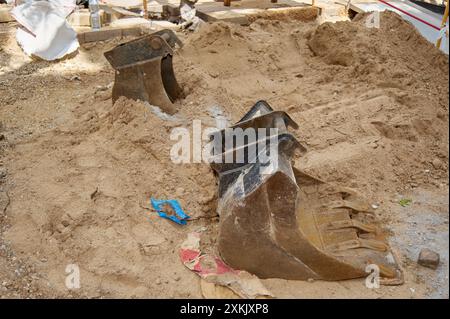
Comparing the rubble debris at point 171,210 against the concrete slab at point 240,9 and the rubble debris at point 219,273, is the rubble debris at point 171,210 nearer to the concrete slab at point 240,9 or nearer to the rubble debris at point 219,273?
the rubble debris at point 219,273

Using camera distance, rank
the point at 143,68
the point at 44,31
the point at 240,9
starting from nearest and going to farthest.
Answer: the point at 143,68, the point at 44,31, the point at 240,9

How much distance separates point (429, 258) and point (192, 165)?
186cm

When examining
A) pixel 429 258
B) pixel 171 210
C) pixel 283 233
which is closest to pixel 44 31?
pixel 171 210

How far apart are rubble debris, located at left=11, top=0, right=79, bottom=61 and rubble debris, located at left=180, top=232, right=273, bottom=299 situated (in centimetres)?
418

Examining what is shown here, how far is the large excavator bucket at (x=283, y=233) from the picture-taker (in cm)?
267

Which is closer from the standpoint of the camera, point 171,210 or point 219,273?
point 219,273

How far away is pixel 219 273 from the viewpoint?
2811 millimetres

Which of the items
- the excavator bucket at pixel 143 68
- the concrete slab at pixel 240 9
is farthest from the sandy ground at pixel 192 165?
the concrete slab at pixel 240 9

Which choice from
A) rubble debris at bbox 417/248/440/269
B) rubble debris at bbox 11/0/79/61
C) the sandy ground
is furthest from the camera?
rubble debris at bbox 11/0/79/61

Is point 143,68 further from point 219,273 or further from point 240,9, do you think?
point 240,9

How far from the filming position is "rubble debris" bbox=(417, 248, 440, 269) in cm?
262

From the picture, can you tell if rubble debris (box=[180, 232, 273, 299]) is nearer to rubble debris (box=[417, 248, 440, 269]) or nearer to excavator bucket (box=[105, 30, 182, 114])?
rubble debris (box=[417, 248, 440, 269])

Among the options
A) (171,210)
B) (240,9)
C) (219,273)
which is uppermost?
(219,273)

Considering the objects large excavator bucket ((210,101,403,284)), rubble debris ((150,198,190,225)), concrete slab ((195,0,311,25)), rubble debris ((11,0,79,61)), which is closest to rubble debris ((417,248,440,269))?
large excavator bucket ((210,101,403,284))
